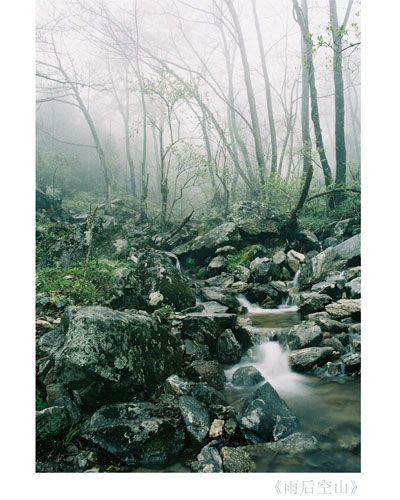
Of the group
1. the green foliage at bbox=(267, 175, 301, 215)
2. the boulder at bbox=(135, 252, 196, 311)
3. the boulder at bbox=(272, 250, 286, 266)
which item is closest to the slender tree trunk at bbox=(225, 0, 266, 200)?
the green foliage at bbox=(267, 175, 301, 215)

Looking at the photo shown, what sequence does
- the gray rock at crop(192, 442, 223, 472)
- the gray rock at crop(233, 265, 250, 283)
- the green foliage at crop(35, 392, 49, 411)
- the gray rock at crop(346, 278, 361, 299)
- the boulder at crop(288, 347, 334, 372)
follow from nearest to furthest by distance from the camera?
the gray rock at crop(192, 442, 223, 472) → the green foliage at crop(35, 392, 49, 411) → the boulder at crop(288, 347, 334, 372) → the gray rock at crop(346, 278, 361, 299) → the gray rock at crop(233, 265, 250, 283)

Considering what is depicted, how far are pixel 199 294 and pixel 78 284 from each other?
2315 millimetres

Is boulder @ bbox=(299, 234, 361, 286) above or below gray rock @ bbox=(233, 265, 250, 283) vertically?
above

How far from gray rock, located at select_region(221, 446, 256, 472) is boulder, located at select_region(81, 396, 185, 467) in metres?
0.34

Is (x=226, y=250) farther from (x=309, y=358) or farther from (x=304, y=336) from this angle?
(x=309, y=358)

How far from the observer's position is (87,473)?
1901 millimetres

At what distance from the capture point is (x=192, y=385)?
2.75 metres

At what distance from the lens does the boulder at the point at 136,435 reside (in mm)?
1931

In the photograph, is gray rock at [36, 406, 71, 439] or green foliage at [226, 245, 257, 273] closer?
gray rock at [36, 406, 71, 439]

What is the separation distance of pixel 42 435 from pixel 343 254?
5.52 meters

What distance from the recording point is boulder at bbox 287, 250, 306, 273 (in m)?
6.31

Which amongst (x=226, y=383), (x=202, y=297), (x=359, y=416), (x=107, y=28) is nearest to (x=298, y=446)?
(x=359, y=416)

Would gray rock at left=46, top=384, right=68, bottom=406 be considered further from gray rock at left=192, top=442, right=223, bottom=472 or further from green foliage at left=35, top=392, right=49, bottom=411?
gray rock at left=192, top=442, right=223, bottom=472
